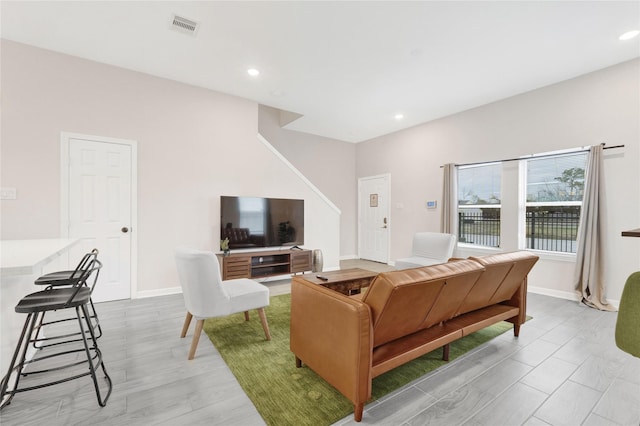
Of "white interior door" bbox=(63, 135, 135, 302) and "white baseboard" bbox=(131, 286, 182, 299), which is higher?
"white interior door" bbox=(63, 135, 135, 302)

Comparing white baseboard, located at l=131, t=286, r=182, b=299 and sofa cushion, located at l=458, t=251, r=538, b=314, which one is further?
white baseboard, located at l=131, t=286, r=182, b=299

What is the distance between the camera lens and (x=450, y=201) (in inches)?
199

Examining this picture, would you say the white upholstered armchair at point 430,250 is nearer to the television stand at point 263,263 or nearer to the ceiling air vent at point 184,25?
the television stand at point 263,263

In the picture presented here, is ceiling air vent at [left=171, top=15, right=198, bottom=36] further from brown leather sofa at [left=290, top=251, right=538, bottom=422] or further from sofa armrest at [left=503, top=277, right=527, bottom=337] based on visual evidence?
sofa armrest at [left=503, top=277, right=527, bottom=337]

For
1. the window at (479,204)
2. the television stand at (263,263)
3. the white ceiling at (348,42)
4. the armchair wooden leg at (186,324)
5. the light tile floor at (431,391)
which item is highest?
the white ceiling at (348,42)

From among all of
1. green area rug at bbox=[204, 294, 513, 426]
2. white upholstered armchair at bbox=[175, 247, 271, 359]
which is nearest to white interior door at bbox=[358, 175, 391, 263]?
green area rug at bbox=[204, 294, 513, 426]

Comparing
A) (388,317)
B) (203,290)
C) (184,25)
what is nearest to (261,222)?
(203,290)

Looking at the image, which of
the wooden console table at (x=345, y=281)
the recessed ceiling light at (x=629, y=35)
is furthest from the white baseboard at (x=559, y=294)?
the recessed ceiling light at (x=629, y=35)

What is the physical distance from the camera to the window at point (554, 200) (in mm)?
3910

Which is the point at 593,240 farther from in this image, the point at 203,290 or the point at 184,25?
the point at 184,25

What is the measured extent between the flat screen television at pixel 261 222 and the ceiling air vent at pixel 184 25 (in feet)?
7.14

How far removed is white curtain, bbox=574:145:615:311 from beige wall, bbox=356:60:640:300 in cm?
12

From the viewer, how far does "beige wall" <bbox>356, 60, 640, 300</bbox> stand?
340 centimetres

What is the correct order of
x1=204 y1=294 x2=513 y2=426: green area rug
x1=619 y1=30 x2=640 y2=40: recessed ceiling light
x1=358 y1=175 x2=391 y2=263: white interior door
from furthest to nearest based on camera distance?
x1=358 y1=175 x2=391 y2=263: white interior door, x1=619 y1=30 x2=640 y2=40: recessed ceiling light, x1=204 y1=294 x2=513 y2=426: green area rug
